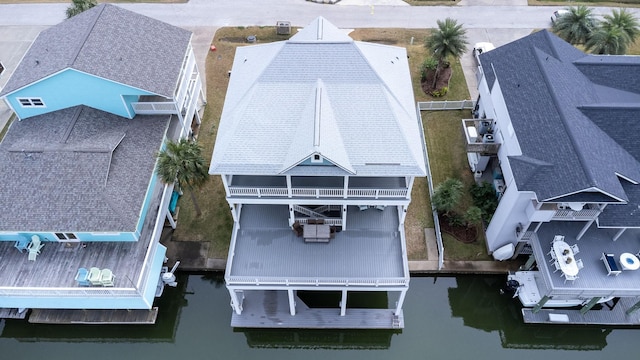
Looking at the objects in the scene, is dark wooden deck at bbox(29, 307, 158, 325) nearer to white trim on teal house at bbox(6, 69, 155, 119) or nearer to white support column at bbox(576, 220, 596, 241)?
white trim on teal house at bbox(6, 69, 155, 119)

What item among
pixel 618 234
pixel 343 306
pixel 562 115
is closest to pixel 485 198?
pixel 562 115

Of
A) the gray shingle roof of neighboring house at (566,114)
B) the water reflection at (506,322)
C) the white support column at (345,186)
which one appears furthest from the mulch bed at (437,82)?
the white support column at (345,186)

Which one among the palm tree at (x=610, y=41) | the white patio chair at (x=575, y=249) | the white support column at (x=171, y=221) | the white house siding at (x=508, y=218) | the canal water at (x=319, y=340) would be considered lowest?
the canal water at (x=319, y=340)

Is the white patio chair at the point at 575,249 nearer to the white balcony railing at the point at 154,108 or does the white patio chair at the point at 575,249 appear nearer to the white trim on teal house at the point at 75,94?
the white balcony railing at the point at 154,108

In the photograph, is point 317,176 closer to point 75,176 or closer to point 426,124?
point 75,176

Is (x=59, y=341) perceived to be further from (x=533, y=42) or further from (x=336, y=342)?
(x=533, y=42)

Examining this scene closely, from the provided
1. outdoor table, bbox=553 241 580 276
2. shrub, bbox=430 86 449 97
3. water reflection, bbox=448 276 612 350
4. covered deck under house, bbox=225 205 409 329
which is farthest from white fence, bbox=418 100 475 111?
outdoor table, bbox=553 241 580 276

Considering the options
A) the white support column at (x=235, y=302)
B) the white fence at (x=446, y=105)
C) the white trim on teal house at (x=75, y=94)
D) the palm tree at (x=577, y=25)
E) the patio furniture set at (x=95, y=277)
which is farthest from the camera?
the palm tree at (x=577, y=25)

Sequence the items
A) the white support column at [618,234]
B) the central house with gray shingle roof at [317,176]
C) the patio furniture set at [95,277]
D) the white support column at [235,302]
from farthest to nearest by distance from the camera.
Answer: the white support column at [618,234], the white support column at [235,302], the patio furniture set at [95,277], the central house with gray shingle roof at [317,176]
